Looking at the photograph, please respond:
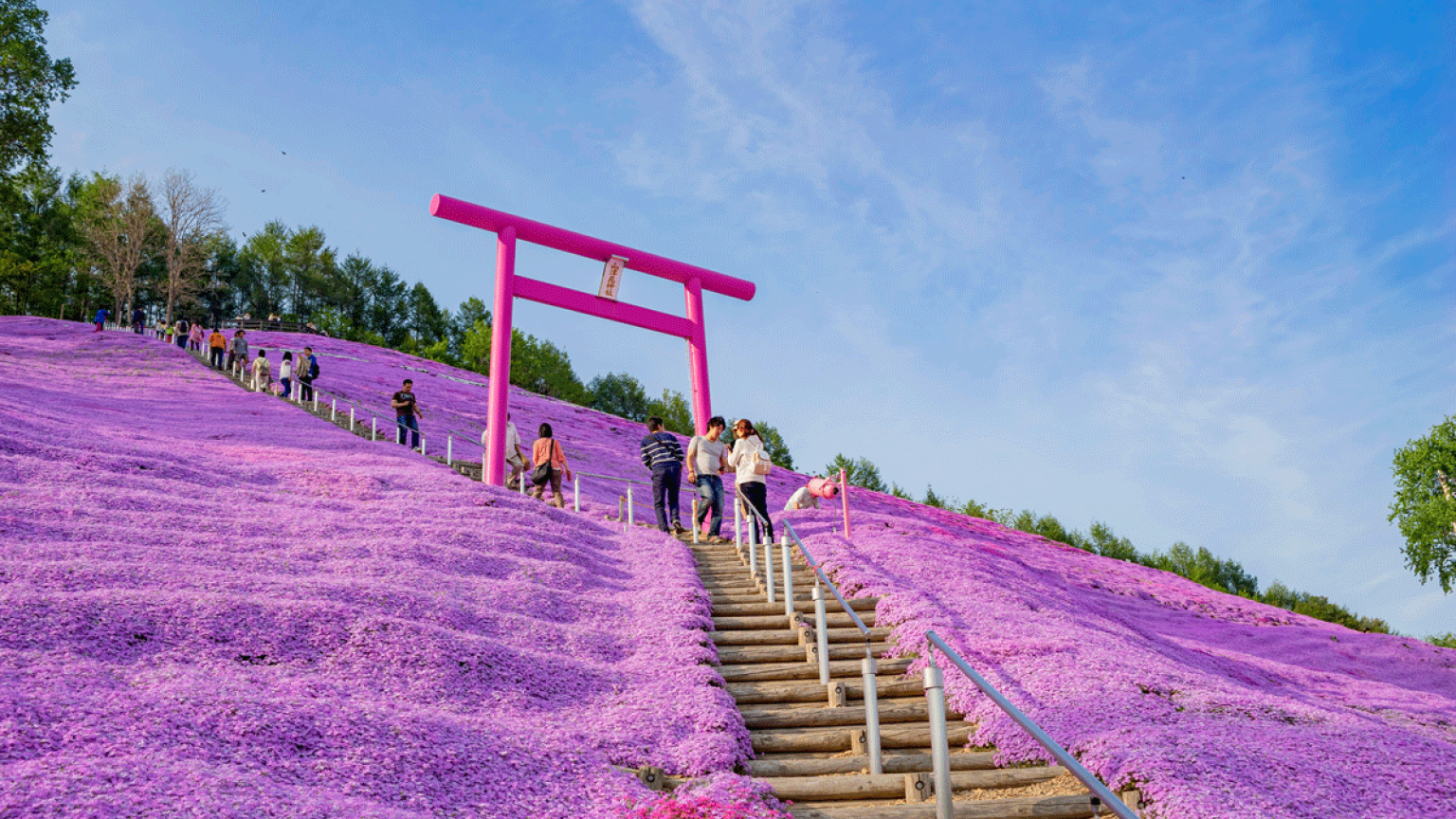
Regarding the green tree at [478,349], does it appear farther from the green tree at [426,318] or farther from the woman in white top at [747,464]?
the woman in white top at [747,464]

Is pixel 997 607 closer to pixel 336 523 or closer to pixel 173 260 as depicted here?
pixel 336 523

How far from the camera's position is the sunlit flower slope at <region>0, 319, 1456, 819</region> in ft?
18.5

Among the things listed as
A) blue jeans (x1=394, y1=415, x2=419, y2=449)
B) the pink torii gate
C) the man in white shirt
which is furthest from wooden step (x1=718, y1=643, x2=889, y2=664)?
blue jeans (x1=394, y1=415, x2=419, y2=449)

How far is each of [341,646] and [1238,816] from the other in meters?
7.10

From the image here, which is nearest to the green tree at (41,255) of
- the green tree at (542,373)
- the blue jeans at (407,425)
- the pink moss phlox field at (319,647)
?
the green tree at (542,373)

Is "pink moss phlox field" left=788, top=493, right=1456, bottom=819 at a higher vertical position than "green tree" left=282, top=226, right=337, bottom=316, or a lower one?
Answer: lower

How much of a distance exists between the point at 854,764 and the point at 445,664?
12.1 ft

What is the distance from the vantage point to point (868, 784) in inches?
260

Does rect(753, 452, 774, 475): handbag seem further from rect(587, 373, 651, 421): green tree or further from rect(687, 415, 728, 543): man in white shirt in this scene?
rect(587, 373, 651, 421): green tree

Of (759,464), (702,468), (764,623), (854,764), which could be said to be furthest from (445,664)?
(702,468)

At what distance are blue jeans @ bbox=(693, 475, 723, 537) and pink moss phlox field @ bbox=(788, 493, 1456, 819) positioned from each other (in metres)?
1.81

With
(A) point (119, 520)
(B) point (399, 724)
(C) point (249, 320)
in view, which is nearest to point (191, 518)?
(A) point (119, 520)

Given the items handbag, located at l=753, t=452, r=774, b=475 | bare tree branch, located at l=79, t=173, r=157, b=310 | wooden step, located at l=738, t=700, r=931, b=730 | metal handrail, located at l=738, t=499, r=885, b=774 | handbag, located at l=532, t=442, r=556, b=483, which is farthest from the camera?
bare tree branch, located at l=79, t=173, r=157, b=310

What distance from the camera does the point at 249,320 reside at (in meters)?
63.2
